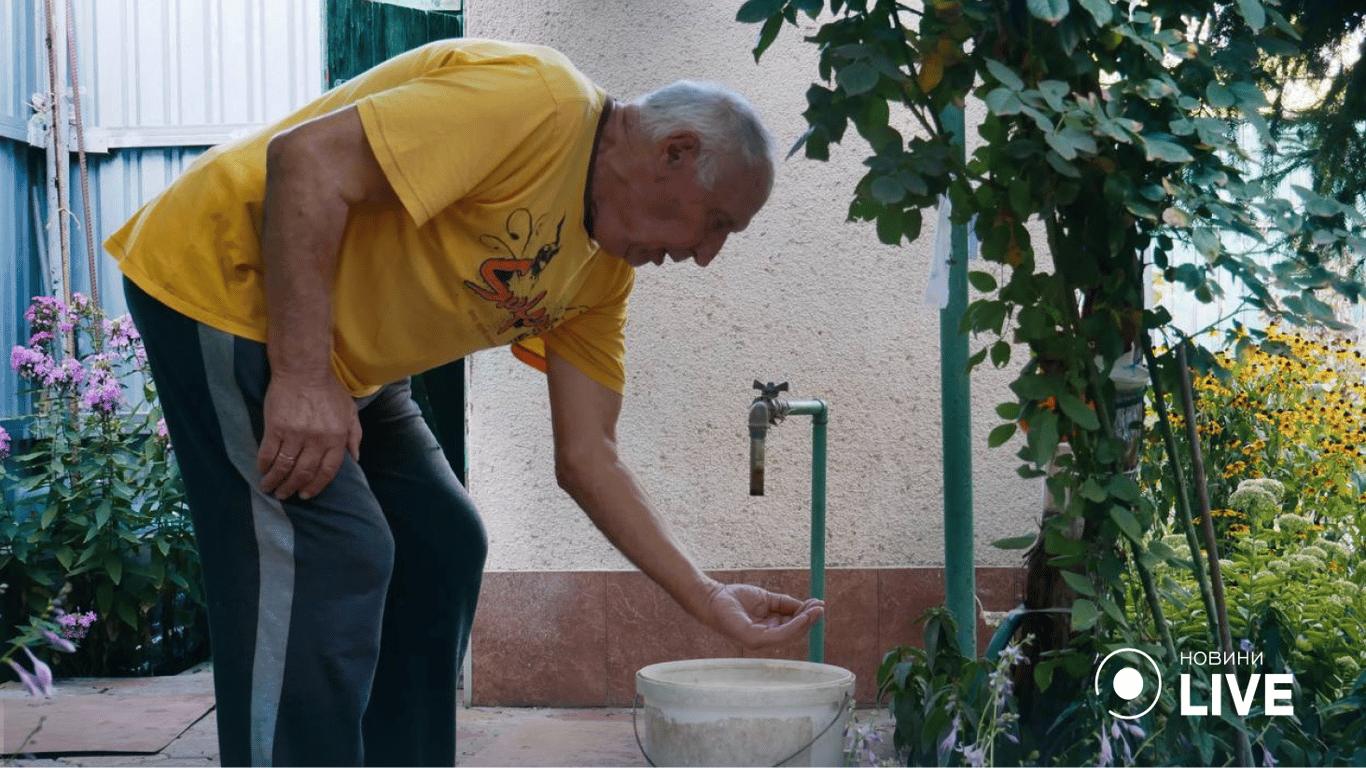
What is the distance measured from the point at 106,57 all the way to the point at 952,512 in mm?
4778

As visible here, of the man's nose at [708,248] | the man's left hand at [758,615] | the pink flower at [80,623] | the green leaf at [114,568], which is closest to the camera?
the man's nose at [708,248]

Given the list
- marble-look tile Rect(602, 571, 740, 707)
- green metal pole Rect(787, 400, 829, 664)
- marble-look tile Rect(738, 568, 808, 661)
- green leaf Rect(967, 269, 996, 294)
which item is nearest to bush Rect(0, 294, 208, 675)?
marble-look tile Rect(602, 571, 740, 707)

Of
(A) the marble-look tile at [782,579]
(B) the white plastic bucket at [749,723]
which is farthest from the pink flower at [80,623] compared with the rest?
(B) the white plastic bucket at [749,723]

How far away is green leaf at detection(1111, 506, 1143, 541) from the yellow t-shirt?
78 cm

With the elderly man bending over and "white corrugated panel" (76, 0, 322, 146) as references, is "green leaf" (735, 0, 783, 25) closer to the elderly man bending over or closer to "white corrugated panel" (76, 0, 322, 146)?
the elderly man bending over

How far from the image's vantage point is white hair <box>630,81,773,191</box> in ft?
5.40

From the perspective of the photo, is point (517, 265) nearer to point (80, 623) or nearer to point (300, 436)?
point (300, 436)

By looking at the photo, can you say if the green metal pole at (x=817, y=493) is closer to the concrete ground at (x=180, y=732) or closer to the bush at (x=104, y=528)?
the concrete ground at (x=180, y=732)

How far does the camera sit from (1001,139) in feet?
5.80

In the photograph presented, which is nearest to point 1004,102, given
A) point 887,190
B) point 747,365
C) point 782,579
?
point 887,190

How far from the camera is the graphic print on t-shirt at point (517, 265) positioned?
1666mm

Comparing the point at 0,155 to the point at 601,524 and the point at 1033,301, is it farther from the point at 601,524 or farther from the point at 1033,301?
the point at 1033,301

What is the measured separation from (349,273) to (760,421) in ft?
2.69

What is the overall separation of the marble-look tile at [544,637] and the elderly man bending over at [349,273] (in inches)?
56.5
